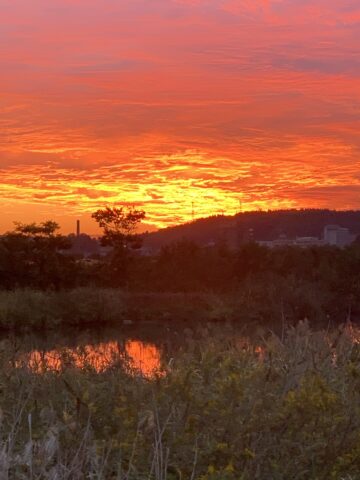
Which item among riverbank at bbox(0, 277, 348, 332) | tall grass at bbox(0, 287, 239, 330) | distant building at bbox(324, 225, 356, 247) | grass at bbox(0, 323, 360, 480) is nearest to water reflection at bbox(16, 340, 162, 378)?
grass at bbox(0, 323, 360, 480)

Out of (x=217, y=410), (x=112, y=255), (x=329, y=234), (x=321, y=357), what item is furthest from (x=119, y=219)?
(x=217, y=410)

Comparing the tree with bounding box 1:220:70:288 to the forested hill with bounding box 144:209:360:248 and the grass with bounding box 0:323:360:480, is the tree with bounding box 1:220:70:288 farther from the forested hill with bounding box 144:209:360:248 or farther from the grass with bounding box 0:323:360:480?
the grass with bounding box 0:323:360:480

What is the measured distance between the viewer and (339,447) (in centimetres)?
589

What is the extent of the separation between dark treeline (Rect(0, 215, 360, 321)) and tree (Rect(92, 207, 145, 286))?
0.05m

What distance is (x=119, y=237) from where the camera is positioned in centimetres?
3916

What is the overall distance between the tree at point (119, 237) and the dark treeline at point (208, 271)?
0.05m

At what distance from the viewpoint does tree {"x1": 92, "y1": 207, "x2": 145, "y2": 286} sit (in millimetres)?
38469

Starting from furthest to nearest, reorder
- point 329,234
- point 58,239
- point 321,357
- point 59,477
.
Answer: point 329,234 → point 58,239 → point 321,357 → point 59,477

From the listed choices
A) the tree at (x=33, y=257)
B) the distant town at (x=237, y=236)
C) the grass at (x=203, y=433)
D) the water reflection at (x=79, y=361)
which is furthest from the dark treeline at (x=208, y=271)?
the grass at (x=203, y=433)

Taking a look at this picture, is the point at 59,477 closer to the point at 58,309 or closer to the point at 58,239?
the point at 58,309

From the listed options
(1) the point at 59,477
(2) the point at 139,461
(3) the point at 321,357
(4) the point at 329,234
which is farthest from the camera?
(4) the point at 329,234

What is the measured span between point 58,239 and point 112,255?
3.69m

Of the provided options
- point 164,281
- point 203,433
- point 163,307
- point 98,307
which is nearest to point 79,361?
point 203,433

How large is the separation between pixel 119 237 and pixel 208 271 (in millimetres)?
4582
